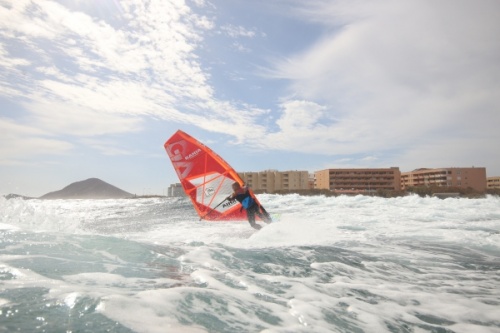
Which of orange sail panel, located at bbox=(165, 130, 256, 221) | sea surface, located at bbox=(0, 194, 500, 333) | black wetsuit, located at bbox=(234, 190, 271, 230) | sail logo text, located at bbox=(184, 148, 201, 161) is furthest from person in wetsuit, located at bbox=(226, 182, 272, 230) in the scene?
sea surface, located at bbox=(0, 194, 500, 333)

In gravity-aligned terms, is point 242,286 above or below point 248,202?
below

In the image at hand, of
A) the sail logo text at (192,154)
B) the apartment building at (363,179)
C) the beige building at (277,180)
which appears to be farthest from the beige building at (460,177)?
the sail logo text at (192,154)

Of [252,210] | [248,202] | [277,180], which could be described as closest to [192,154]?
[248,202]

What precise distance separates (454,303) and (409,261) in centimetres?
185

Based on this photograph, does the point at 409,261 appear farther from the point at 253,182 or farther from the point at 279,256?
the point at 253,182

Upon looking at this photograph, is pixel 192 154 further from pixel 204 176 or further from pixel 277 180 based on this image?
pixel 277 180

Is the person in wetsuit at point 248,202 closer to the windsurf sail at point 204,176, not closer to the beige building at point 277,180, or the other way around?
the windsurf sail at point 204,176

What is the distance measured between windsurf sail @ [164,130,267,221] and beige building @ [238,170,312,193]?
86.1 m

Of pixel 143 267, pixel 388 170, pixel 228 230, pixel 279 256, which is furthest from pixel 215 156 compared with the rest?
pixel 388 170

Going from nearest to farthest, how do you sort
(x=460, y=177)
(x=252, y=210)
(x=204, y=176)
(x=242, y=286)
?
(x=242, y=286), (x=252, y=210), (x=204, y=176), (x=460, y=177)

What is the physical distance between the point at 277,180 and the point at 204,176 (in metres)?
89.7

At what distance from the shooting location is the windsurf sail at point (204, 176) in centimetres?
983

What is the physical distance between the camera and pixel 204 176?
9.95 metres

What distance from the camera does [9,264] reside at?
309cm
